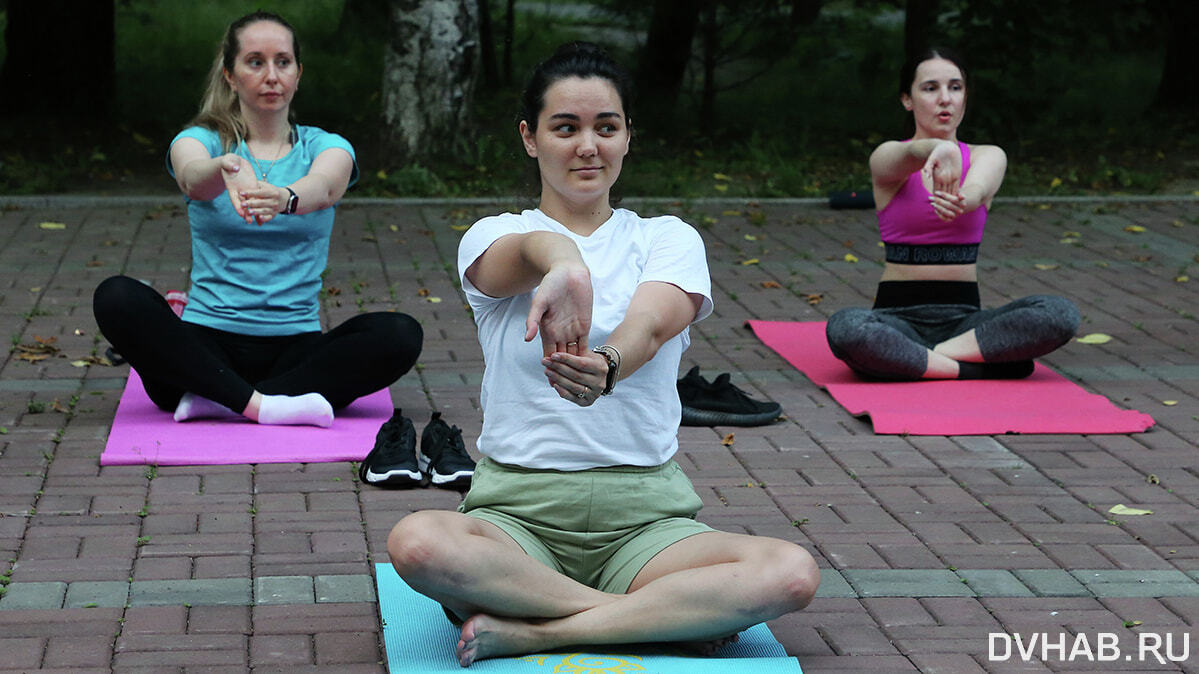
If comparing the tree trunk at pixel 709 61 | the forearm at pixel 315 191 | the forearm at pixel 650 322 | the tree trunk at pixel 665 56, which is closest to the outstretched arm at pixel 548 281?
the forearm at pixel 650 322

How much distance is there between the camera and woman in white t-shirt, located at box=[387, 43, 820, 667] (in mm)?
3266

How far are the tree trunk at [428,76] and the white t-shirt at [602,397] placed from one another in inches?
345

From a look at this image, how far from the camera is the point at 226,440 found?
208 inches

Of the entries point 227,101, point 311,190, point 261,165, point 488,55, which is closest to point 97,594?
point 311,190

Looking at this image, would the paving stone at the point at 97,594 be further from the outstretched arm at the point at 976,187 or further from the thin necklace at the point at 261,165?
the outstretched arm at the point at 976,187

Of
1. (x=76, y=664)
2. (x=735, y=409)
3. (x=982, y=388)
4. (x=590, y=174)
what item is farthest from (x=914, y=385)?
(x=76, y=664)

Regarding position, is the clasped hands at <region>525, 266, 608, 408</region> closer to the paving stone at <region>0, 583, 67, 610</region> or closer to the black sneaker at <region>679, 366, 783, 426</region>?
the paving stone at <region>0, 583, 67, 610</region>

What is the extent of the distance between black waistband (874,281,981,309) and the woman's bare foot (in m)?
3.62

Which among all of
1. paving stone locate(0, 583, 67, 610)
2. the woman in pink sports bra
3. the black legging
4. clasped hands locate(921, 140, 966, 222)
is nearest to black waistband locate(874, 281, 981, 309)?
the woman in pink sports bra

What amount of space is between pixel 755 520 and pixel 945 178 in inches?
72.7

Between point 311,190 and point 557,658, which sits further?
point 311,190

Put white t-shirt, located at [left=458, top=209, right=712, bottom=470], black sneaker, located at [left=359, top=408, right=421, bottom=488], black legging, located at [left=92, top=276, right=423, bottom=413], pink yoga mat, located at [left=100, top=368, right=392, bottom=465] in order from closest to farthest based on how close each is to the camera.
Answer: white t-shirt, located at [left=458, top=209, right=712, bottom=470], black sneaker, located at [left=359, top=408, right=421, bottom=488], pink yoga mat, located at [left=100, top=368, right=392, bottom=465], black legging, located at [left=92, top=276, right=423, bottom=413]

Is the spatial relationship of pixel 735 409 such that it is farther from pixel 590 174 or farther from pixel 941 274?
pixel 590 174

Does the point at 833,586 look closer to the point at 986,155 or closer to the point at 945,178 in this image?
the point at 945,178
